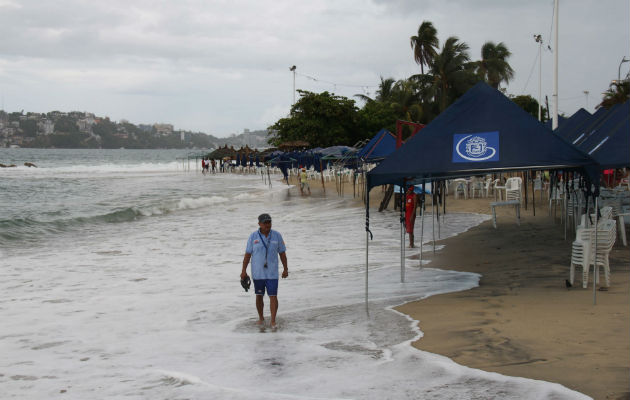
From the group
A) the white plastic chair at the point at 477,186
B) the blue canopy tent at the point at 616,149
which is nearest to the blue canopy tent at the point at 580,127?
the blue canopy tent at the point at 616,149

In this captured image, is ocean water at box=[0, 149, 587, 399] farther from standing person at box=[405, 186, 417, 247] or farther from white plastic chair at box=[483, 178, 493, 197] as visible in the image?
white plastic chair at box=[483, 178, 493, 197]

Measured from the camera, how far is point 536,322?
700 centimetres

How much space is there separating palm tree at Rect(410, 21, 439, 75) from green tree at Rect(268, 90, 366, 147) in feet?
35.2

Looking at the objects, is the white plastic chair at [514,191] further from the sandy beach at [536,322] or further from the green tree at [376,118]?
the green tree at [376,118]

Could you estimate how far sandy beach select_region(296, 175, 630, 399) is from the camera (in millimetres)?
5477

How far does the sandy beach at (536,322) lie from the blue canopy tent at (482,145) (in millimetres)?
1675

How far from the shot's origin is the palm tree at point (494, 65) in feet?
187

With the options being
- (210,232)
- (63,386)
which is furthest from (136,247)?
(63,386)

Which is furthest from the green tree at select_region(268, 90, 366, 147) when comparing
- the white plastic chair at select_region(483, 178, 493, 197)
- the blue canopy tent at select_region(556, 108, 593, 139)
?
the blue canopy tent at select_region(556, 108, 593, 139)

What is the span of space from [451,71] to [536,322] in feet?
153

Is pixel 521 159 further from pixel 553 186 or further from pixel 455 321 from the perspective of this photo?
pixel 553 186

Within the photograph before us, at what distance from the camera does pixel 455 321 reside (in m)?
7.39

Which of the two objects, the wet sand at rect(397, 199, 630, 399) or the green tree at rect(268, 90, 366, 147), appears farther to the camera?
the green tree at rect(268, 90, 366, 147)

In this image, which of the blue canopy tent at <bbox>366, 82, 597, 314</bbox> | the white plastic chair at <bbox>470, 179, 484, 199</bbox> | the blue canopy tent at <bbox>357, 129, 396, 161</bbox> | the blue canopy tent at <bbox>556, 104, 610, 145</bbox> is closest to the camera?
the blue canopy tent at <bbox>366, 82, 597, 314</bbox>
